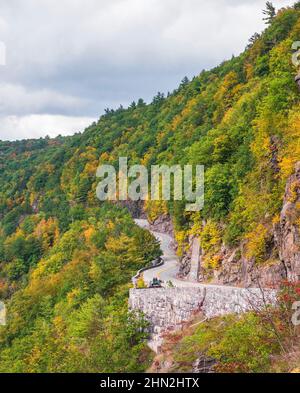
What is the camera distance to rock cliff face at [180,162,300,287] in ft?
86.3

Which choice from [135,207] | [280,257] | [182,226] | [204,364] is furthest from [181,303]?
[135,207]

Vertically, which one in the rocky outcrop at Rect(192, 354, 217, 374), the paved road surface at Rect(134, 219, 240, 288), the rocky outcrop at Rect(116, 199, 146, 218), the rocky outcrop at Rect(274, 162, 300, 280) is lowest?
the rocky outcrop at Rect(192, 354, 217, 374)

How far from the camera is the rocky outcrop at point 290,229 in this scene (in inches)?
1025

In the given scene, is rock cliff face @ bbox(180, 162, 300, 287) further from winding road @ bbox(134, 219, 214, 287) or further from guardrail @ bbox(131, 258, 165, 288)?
guardrail @ bbox(131, 258, 165, 288)

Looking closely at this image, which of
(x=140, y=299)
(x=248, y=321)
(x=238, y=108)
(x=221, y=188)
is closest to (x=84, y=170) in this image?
(x=238, y=108)

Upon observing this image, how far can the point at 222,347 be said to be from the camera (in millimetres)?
20594

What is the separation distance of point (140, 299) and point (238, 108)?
69.4ft

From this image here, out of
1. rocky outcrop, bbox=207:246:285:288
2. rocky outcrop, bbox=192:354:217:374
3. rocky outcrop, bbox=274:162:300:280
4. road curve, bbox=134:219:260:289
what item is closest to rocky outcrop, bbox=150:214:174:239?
road curve, bbox=134:219:260:289

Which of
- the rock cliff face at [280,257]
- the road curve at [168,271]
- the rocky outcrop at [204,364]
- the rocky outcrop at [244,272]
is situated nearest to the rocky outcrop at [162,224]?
the road curve at [168,271]

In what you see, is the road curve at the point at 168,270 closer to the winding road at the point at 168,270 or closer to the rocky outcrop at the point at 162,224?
the winding road at the point at 168,270

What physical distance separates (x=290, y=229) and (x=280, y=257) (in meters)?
1.59

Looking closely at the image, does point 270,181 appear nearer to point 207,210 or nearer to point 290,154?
point 290,154

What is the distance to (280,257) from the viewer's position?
1091 inches

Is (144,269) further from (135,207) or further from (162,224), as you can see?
(135,207)
